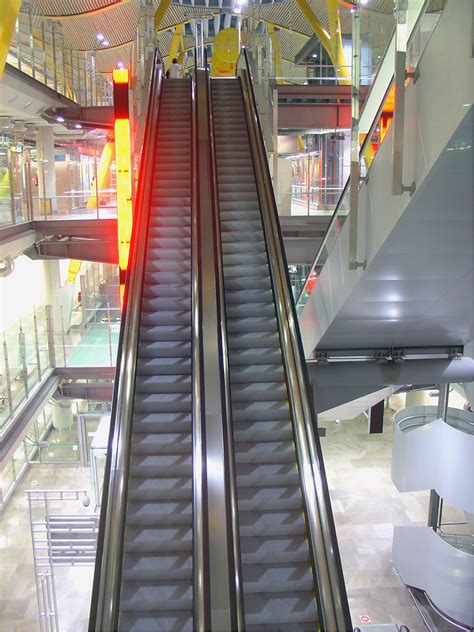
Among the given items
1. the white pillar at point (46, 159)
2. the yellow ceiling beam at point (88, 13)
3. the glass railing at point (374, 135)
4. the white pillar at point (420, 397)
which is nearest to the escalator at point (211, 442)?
the glass railing at point (374, 135)

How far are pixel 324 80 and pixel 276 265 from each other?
9397 mm

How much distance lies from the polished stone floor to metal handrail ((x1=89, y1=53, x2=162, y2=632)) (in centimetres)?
646

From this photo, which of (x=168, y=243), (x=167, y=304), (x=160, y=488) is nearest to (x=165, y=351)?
(x=167, y=304)

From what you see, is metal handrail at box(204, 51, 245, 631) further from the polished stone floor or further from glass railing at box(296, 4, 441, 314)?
the polished stone floor

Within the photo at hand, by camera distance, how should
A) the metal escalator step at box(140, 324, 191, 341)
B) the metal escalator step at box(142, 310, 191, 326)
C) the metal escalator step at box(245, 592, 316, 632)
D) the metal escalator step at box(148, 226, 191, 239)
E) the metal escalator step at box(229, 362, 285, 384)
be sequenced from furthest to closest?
the metal escalator step at box(148, 226, 191, 239)
the metal escalator step at box(142, 310, 191, 326)
the metal escalator step at box(140, 324, 191, 341)
the metal escalator step at box(229, 362, 285, 384)
the metal escalator step at box(245, 592, 316, 632)

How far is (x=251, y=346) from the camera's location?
22.8 feet

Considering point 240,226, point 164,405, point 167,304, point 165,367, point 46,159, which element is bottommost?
point 164,405

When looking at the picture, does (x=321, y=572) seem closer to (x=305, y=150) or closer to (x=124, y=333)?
(x=124, y=333)

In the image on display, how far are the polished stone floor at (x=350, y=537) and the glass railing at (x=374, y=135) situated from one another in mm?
5934

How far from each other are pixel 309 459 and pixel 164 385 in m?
1.91

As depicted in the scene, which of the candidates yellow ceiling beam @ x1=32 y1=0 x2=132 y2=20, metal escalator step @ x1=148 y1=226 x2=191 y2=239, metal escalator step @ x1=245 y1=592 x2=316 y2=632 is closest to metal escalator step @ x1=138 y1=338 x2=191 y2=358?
metal escalator step @ x1=148 y1=226 x2=191 y2=239

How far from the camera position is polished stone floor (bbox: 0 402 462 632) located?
10.8 meters

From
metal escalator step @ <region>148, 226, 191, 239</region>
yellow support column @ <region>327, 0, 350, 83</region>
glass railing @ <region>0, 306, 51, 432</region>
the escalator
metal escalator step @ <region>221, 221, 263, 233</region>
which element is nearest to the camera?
the escalator

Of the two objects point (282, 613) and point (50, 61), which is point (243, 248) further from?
point (50, 61)
